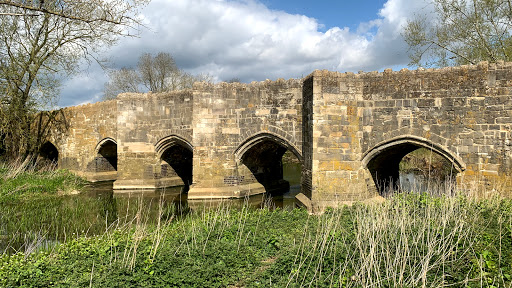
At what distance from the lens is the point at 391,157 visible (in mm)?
11055

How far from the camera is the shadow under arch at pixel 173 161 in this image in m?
14.1

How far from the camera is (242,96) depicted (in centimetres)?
1186

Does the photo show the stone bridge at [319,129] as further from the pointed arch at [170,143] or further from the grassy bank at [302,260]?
Result: the grassy bank at [302,260]

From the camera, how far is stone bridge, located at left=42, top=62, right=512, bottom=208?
312 inches

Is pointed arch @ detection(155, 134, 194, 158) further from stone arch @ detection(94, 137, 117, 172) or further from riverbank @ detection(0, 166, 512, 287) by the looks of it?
riverbank @ detection(0, 166, 512, 287)

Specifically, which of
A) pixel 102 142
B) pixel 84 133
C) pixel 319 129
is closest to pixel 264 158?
pixel 319 129

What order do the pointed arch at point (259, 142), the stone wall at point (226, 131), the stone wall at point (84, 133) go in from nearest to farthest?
1. the pointed arch at point (259, 142)
2. the stone wall at point (226, 131)
3. the stone wall at point (84, 133)

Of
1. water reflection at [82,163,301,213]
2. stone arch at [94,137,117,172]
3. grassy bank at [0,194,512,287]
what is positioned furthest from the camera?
stone arch at [94,137,117,172]

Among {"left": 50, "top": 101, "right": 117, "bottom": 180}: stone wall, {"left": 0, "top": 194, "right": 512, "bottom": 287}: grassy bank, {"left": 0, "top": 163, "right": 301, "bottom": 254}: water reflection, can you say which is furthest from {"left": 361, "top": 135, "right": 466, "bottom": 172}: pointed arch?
{"left": 50, "top": 101, "right": 117, "bottom": 180}: stone wall

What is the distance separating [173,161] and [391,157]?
950cm

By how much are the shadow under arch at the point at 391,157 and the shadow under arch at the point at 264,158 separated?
2.24m

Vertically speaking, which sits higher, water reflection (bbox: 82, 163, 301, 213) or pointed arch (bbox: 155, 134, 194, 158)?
pointed arch (bbox: 155, 134, 194, 158)

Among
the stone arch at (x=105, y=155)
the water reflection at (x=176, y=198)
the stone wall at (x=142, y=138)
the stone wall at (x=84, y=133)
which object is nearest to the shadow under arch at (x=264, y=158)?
the water reflection at (x=176, y=198)

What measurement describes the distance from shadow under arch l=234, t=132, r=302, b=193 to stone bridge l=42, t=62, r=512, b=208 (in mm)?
45
